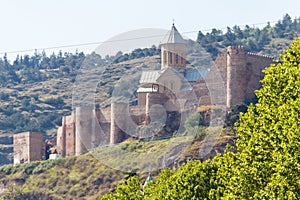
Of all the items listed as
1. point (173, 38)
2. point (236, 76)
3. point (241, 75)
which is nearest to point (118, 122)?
point (173, 38)

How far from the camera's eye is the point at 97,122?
4099 inches

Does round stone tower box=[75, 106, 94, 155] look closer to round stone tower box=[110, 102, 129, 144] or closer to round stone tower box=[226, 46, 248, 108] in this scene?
round stone tower box=[110, 102, 129, 144]

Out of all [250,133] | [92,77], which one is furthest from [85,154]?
[250,133]

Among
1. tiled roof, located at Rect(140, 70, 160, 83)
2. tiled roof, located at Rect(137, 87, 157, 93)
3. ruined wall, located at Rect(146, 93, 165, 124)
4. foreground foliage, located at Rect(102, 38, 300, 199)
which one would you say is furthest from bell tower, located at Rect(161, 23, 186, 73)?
foreground foliage, located at Rect(102, 38, 300, 199)

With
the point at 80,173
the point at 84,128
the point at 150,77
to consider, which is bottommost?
the point at 80,173

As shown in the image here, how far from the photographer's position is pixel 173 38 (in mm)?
104250

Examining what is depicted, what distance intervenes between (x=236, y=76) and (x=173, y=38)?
11190 mm

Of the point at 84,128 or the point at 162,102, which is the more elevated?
the point at 162,102

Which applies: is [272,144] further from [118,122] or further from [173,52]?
[173,52]

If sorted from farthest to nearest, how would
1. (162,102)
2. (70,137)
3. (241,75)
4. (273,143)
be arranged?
(70,137) < (162,102) < (241,75) < (273,143)

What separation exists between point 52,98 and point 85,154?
82.9 meters

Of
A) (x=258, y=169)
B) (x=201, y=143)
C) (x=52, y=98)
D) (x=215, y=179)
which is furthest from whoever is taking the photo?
(x=52, y=98)

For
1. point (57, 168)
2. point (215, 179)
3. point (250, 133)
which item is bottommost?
point (57, 168)

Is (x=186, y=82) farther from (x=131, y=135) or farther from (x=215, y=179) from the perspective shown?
(x=215, y=179)
